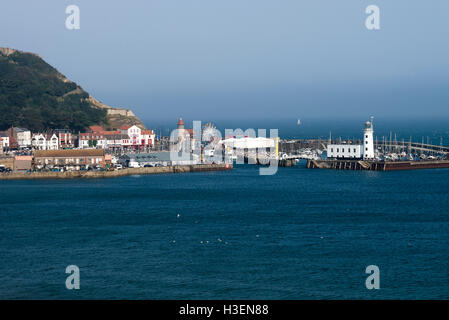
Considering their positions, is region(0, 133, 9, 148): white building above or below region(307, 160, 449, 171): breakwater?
above

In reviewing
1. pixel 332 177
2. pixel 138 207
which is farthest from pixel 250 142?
pixel 138 207

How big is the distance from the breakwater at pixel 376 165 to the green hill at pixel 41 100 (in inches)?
1328

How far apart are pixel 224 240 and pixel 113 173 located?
30.7m

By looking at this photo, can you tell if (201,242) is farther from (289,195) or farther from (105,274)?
(289,195)

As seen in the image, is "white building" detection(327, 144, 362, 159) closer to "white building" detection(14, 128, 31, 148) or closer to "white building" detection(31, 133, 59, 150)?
"white building" detection(31, 133, 59, 150)

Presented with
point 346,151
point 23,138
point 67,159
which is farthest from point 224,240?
point 23,138

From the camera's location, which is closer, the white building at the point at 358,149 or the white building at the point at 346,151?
the white building at the point at 358,149

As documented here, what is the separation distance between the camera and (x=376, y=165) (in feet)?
223

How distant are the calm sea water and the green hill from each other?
117 ft

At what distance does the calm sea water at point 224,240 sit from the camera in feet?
82.9

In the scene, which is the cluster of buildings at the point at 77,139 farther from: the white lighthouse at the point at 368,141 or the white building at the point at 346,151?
the white lighthouse at the point at 368,141

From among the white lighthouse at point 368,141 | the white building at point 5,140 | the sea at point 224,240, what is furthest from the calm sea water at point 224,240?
the white building at point 5,140

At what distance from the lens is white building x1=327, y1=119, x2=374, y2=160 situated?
69312mm

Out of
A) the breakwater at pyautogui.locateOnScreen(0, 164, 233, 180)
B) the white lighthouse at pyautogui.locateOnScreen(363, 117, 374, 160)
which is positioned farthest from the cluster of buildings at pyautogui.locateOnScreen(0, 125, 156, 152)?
the white lighthouse at pyautogui.locateOnScreen(363, 117, 374, 160)
